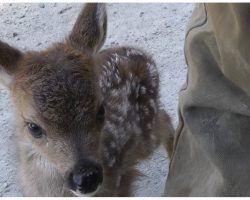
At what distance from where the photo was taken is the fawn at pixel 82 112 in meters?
2.36

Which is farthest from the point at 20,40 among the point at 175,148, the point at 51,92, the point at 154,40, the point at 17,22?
the point at 51,92

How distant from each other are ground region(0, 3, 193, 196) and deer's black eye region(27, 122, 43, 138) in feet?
4.56

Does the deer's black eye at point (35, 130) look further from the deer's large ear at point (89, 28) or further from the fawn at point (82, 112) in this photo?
the deer's large ear at point (89, 28)

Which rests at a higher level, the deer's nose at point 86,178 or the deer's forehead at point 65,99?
the deer's forehead at point 65,99

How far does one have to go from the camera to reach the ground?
4.13 meters

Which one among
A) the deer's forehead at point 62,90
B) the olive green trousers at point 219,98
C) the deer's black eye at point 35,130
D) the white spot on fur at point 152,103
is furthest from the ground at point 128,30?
the deer's forehead at point 62,90

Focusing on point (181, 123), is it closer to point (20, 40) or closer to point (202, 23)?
point (202, 23)

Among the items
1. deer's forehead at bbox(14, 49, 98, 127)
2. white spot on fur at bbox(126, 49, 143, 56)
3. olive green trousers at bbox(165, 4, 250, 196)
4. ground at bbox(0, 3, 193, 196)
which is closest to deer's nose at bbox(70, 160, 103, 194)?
deer's forehead at bbox(14, 49, 98, 127)

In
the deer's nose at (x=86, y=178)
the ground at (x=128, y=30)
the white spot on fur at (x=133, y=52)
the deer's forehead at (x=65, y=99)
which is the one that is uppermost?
the deer's forehead at (x=65, y=99)

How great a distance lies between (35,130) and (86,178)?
0.98ft

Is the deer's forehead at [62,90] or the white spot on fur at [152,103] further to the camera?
the white spot on fur at [152,103]

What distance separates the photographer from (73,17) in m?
4.52

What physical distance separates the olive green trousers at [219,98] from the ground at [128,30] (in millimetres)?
1260

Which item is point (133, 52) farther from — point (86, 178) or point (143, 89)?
point (86, 178)
